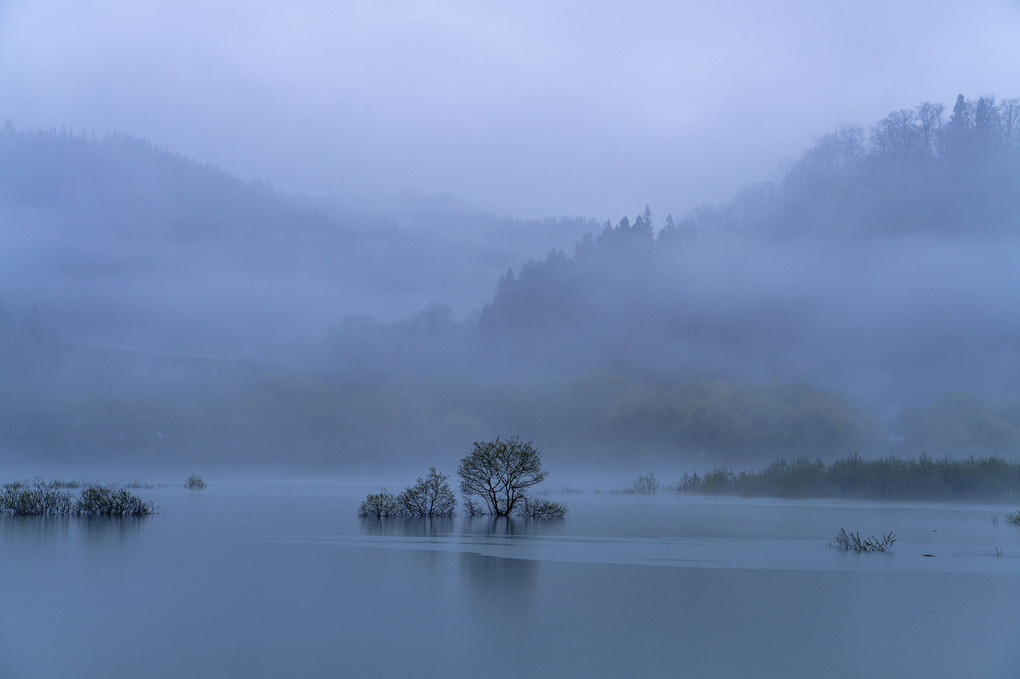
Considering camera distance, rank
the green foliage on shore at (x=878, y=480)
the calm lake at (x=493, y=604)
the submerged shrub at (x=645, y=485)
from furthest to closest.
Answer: the submerged shrub at (x=645, y=485), the green foliage on shore at (x=878, y=480), the calm lake at (x=493, y=604)

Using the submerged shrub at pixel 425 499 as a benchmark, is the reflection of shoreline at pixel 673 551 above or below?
below

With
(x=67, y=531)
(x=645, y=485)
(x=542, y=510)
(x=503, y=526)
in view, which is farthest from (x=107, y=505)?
(x=645, y=485)

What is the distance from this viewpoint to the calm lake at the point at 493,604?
991cm

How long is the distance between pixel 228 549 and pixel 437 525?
863 centimetres

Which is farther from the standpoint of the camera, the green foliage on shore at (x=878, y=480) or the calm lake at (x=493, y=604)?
the green foliage on shore at (x=878, y=480)

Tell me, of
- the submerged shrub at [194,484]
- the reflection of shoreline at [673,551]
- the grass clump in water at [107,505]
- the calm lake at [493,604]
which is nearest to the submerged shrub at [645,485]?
the submerged shrub at [194,484]

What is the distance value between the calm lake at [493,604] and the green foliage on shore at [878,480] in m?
21.4

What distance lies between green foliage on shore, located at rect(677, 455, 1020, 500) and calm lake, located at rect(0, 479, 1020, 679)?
70.1 feet

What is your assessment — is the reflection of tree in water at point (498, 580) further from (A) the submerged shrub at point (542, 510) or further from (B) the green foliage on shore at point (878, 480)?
(B) the green foliage on shore at point (878, 480)

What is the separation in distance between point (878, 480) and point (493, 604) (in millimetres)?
39245

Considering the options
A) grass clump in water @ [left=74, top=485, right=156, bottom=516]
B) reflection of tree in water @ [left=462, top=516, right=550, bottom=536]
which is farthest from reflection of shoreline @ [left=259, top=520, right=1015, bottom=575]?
grass clump in water @ [left=74, top=485, right=156, bottom=516]

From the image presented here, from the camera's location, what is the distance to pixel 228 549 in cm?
1953

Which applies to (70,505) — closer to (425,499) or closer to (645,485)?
(425,499)

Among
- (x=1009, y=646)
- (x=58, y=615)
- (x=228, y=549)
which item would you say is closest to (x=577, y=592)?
(x=1009, y=646)
